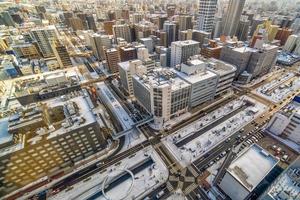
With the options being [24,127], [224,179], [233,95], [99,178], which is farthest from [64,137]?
[233,95]

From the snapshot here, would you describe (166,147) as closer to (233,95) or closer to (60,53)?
(233,95)

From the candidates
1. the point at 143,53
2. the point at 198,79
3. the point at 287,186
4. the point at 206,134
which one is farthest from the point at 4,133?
the point at 287,186

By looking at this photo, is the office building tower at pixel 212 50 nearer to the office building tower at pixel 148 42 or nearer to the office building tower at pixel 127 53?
the office building tower at pixel 148 42

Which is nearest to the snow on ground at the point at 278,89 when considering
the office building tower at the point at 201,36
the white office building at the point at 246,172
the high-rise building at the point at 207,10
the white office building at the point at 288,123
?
the white office building at the point at 288,123

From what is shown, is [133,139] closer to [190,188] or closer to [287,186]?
[190,188]

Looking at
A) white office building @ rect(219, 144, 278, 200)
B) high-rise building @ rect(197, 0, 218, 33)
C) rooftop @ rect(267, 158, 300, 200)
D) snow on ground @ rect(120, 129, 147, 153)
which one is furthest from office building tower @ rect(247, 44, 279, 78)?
snow on ground @ rect(120, 129, 147, 153)

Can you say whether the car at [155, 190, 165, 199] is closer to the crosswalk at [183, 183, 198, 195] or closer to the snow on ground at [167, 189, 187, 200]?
the snow on ground at [167, 189, 187, 200]

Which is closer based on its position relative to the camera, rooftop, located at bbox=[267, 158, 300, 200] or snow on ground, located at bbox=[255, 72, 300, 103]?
rooftop, located at bbox=[267, 158, 300, 200]
